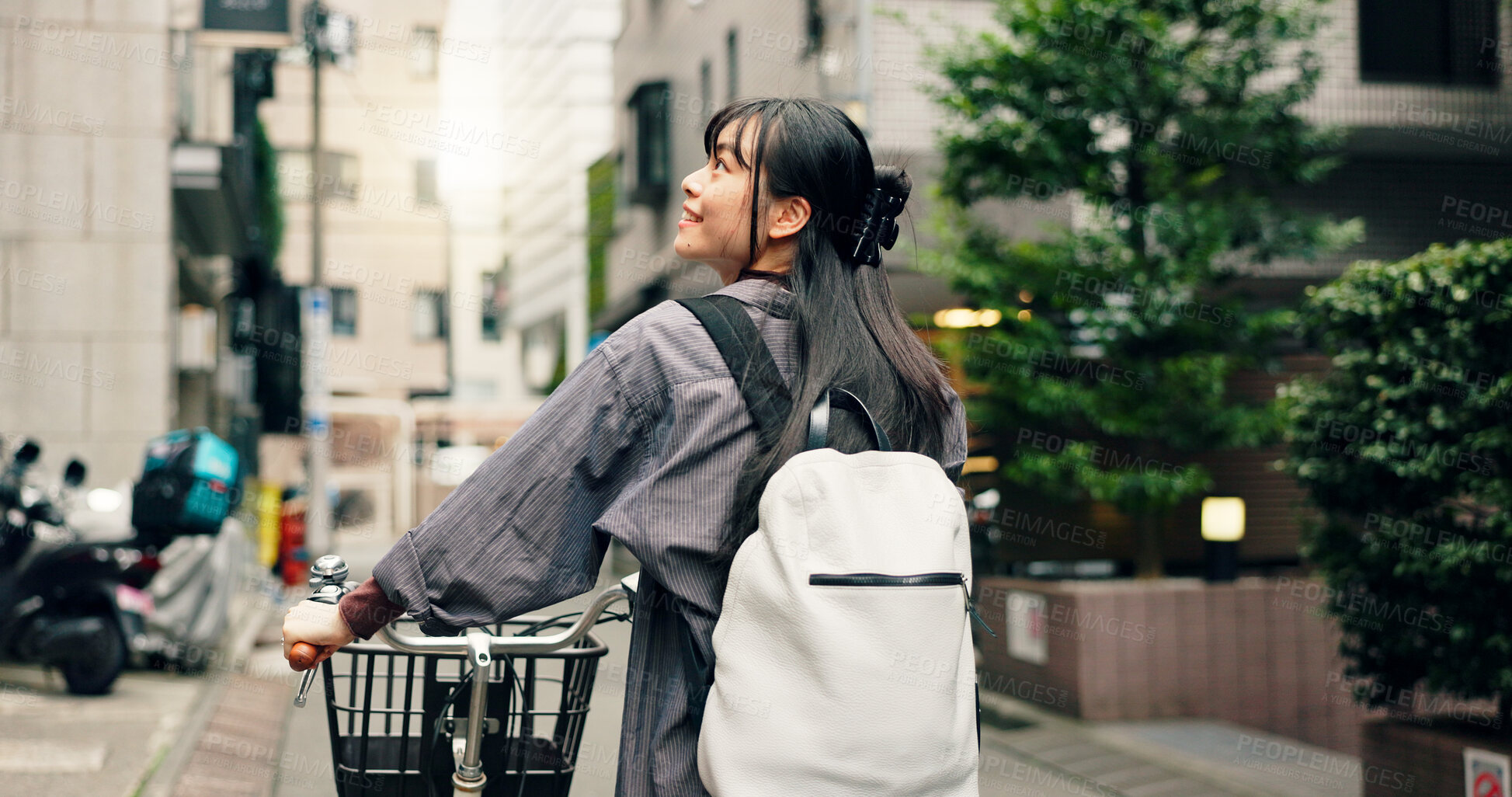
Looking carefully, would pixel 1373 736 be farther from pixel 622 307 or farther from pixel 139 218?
pixel 622 307

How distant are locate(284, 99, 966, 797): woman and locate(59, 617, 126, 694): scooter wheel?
19.8ft

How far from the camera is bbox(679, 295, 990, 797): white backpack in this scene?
146 cm

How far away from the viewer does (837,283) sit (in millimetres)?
1769

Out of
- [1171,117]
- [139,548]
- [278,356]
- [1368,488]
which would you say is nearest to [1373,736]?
[1368,488]

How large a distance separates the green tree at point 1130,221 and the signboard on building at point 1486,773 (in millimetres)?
2979

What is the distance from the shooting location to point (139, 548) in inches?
272

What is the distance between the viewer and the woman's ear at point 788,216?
1767 millimetres

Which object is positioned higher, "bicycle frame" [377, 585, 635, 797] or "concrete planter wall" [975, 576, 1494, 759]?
"bicycle frame" [377, 585, 635, 797]
